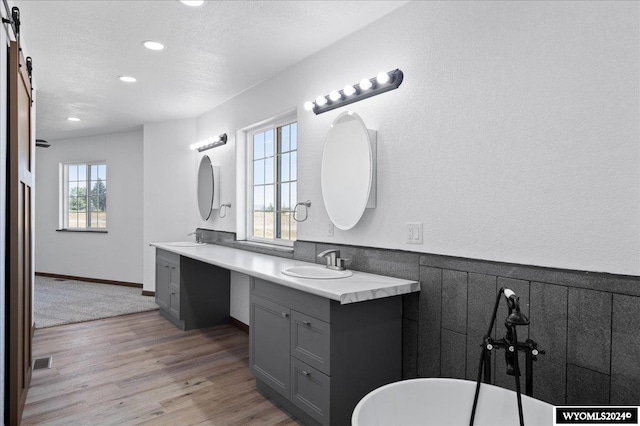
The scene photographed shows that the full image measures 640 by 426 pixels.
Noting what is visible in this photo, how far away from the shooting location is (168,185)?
5441 millimetres

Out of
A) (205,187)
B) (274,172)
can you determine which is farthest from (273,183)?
(205,187)

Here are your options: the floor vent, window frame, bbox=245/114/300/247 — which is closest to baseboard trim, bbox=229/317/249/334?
window frame, bbox=245/114/300/247

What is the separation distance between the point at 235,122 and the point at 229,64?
0.96 meters

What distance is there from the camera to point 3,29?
2.00 m

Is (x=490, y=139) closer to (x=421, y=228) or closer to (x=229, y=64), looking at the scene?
(x=421, y=228)

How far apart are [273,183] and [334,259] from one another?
140cm

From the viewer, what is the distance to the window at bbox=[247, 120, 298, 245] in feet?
11.9

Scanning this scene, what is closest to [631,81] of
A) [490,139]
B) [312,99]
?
[490,139]

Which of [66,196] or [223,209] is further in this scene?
[66,196]

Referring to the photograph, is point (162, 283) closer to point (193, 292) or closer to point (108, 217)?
point (193, 292)

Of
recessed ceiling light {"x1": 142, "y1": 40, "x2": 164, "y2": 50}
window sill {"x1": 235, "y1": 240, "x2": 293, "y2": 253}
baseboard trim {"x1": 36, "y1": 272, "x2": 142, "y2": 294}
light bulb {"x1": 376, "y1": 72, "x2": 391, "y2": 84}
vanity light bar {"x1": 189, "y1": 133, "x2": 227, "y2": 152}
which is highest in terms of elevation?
recessed ceiling light {"x1": 142, "y1": 40, "x2": 164, "y2": 50}

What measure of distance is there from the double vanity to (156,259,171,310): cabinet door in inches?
73.5

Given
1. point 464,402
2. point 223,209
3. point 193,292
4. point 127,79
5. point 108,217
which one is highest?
point 127,79

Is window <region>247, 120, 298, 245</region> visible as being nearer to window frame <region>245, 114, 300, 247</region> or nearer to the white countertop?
window frame <region>245, 114, 300, 247</region>
